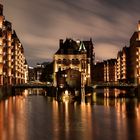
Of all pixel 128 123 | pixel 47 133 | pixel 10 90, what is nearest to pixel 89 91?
pixel 10 90

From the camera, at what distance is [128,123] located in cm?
6162

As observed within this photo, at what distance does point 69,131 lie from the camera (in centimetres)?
5294

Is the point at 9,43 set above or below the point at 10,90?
above

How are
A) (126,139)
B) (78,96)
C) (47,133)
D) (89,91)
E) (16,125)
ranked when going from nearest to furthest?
(126,139) < (47,133) < (16,125) < (78,96) < (89,91)

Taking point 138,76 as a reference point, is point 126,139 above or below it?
below

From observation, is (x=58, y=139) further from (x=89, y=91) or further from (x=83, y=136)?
(x=89, y=91)

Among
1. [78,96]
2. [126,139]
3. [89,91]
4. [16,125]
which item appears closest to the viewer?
[126,139]


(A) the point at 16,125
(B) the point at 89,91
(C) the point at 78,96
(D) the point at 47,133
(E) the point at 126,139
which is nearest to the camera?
(E) the point at 126,139

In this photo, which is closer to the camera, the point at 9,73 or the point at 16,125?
the point at 16,125

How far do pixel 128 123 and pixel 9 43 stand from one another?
116 m

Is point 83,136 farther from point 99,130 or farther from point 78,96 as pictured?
point 78,96

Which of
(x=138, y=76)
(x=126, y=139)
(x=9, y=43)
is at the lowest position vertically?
(x=126, y=139)

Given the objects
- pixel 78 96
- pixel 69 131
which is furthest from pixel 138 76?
pixel 69 131

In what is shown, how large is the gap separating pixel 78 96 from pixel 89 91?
53.4ft
